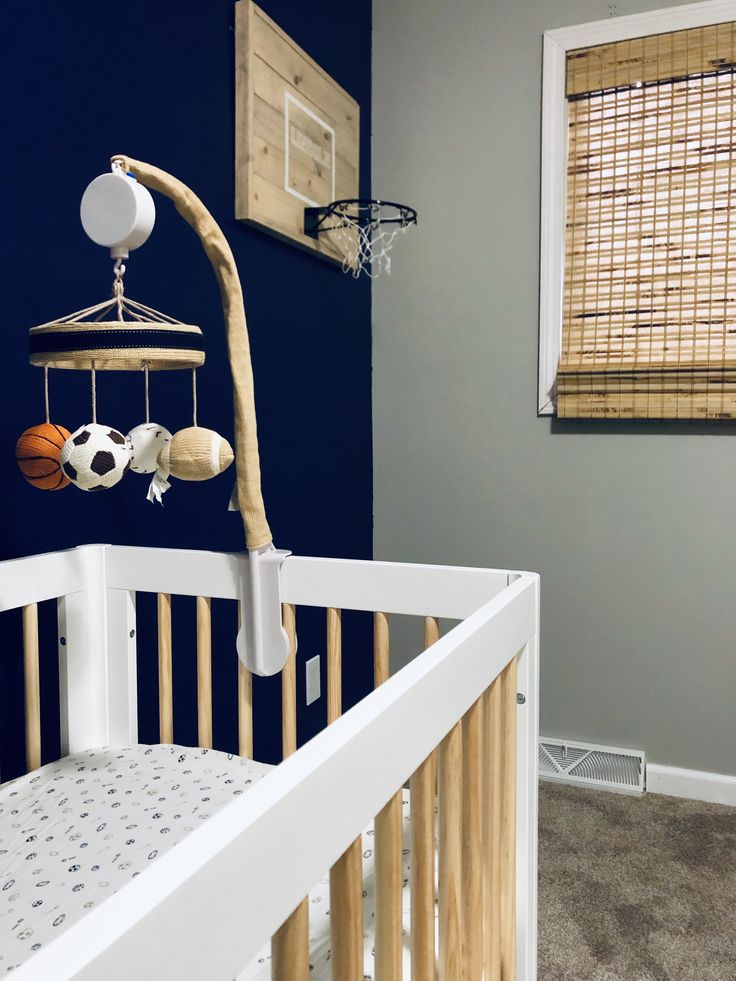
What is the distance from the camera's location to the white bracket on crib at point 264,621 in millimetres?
1141

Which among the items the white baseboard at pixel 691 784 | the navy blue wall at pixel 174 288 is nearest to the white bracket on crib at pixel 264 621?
the navy blue wall at pixel 174 288

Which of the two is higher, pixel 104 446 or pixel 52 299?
pixel 52 299

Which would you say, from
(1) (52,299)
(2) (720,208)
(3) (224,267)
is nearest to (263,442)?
(1) (52,299)

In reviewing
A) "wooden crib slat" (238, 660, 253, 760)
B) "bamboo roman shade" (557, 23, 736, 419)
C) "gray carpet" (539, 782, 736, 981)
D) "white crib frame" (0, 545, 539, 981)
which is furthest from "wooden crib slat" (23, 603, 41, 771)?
"bamboo roman shade" (557, 23, 736, 419)

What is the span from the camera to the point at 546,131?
2.23m

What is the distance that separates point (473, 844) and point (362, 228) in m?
1.81

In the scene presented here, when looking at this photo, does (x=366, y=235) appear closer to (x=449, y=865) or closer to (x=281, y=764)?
(x=449, y=865)

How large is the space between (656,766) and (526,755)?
4.48 feet

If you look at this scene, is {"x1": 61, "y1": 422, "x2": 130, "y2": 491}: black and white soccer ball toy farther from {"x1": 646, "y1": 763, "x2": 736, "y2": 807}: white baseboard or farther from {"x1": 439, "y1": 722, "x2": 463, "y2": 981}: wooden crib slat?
{"x1": 646, "y1": 763, "x2": 736, "y2": 807}: white baseboard

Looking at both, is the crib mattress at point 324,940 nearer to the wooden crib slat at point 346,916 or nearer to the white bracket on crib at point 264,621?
the wooden crib slat at point 346,916

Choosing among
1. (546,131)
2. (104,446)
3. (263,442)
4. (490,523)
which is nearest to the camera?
(104,446)

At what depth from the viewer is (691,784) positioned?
7.22 ft

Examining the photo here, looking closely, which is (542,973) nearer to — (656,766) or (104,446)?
(656,766)

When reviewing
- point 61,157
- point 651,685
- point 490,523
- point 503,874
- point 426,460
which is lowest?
point 651,685
